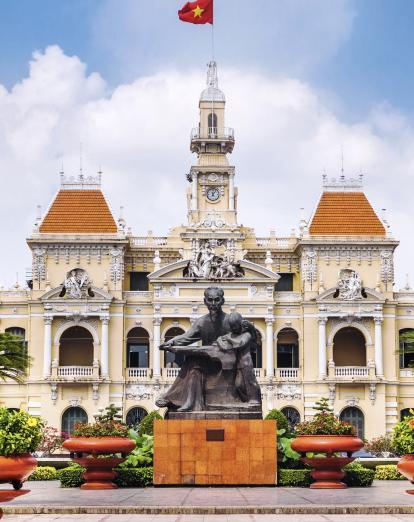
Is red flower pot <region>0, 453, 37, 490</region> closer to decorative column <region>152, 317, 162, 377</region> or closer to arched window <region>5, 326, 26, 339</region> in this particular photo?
decorative column <region>152, 317, 162, 377</region>

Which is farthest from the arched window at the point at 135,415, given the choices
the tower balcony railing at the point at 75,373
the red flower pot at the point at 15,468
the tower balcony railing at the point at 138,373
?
the red flower pot at the point at 15,468

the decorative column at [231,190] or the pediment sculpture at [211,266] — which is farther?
the decorative column at [231,190]

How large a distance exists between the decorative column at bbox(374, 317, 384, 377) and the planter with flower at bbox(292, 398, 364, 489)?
41275 millimetres

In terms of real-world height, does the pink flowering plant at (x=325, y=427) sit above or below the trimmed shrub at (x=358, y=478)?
above

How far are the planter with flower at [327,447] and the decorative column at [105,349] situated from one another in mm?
41207

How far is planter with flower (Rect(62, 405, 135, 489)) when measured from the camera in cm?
2838

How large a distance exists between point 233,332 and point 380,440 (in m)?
34.3

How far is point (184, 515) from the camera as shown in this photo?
21641mm

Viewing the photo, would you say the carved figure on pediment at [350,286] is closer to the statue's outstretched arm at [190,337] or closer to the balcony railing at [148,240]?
the balcony railing at [148,240]

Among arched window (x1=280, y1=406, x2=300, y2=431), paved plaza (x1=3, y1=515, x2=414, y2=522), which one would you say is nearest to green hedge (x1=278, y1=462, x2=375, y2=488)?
paved plaza (x1=3, y1=515, x2=414, y2=522)

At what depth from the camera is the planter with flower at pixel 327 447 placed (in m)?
28.2

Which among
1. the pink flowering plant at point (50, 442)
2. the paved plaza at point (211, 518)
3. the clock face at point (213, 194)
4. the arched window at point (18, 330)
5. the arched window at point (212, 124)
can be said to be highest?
the arched window at point (212, 124)

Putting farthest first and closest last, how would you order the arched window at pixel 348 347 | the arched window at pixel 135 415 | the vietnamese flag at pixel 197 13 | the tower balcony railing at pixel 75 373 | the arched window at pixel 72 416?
the arched window at pixel 348 347
the arched window at pixel 135 415
the arched window at pixel 72 416
the tower balcony railing at pixel 75 373
the vietnamese flag at pixel 197 13

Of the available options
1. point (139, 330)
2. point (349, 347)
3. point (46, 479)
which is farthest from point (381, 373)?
point (46, 479)
